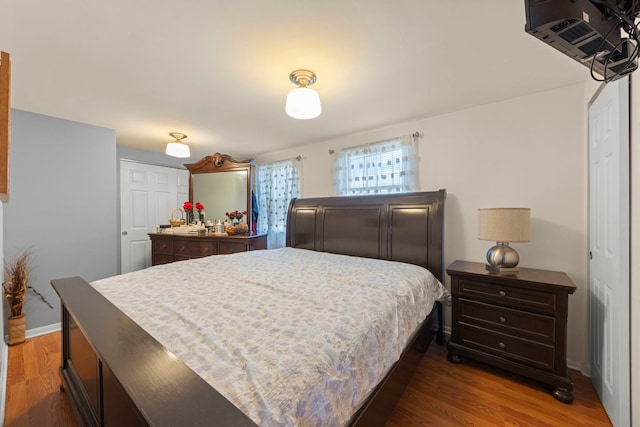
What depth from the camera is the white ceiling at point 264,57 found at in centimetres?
129

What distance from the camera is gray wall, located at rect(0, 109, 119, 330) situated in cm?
260

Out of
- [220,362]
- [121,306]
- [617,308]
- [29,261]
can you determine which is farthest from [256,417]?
[29,261]

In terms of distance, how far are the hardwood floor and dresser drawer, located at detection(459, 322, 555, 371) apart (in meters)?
0.20

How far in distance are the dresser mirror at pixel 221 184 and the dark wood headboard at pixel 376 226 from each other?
3.03ft

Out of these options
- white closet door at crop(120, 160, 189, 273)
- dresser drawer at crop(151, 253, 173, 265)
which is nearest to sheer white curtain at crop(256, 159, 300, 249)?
dresser drawer at crop(151, 253, 173, 265)

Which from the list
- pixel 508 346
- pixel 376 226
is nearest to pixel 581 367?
pixel 508 346

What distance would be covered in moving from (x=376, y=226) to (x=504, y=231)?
3.91ft

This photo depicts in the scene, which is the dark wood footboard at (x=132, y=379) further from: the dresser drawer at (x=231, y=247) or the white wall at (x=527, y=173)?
the dresser drawer at (x=231, y=247)

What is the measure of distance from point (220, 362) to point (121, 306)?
2.88ft

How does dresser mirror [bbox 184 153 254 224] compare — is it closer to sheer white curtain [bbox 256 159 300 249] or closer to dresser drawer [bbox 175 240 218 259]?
sheer white curtain [bbox 256 159 300 249]

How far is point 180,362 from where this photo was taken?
2.47ft

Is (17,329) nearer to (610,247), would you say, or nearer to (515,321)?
(515,321)

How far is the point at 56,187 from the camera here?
9.22 feet

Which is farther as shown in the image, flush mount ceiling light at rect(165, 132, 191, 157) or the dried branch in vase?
flush mount ceiling light at rect(165, 132, 191, 157)
